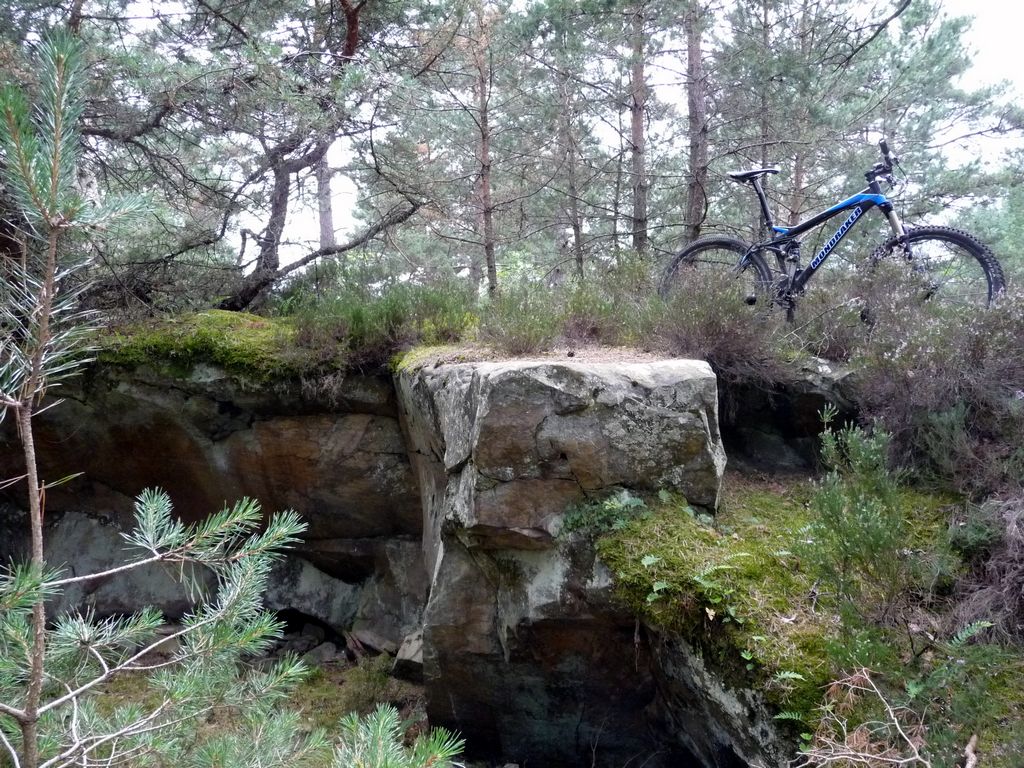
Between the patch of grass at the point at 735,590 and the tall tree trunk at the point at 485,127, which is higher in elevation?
the tall tree trunk at the point at 485,127

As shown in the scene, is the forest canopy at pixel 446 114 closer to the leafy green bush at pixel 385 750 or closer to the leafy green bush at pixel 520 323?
the leafy green bush at pixel 520 323

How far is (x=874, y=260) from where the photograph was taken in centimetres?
492

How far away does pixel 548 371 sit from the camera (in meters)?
3.88

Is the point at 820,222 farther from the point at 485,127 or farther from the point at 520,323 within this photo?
the point at 485,127

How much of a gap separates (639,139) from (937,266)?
4.81 metres

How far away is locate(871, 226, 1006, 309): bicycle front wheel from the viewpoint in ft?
14.8

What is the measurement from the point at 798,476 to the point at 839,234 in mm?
1971

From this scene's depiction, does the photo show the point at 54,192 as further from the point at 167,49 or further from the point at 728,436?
the point at 167,49

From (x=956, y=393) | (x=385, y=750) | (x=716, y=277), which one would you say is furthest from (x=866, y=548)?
(x=716, y=277)

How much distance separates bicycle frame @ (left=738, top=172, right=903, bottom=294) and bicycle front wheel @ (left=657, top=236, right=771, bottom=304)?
0.15 meters

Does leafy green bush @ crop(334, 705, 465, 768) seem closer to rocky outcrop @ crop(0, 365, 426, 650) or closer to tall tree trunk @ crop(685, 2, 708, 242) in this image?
rocky outcrop @ crop(0, 365, 426, 650)

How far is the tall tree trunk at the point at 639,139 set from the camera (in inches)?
304

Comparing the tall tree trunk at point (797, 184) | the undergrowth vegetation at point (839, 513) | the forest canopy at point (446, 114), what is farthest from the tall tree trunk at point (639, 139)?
the undergrowth vegetation at point (839, 513)

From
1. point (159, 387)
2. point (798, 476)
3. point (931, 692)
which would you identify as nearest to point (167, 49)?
point (159, 387)
